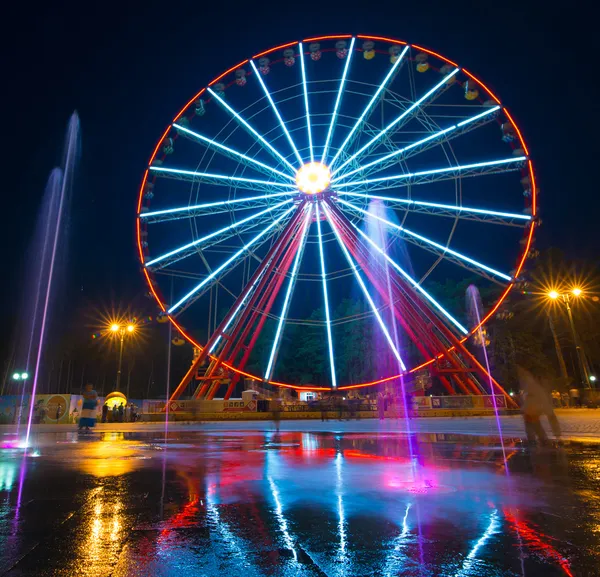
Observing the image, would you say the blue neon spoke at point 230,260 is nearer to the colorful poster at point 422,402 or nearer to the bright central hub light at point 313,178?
the bright central hub light at point 313,178

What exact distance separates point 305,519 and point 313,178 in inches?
844

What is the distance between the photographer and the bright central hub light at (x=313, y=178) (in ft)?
78.9

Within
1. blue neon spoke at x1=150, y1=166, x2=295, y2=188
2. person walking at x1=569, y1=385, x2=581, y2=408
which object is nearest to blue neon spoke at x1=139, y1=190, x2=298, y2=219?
blue neon spoke at x1=150, y1=166, x2=295, y2=188

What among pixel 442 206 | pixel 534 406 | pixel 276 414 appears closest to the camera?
pixel 534 406

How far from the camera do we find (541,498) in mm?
4805

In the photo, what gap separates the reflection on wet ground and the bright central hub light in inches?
715

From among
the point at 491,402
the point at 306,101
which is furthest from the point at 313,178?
the point at 491,402

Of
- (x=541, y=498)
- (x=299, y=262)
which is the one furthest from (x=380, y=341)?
(x=541, y=498)

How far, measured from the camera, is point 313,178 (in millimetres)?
24141

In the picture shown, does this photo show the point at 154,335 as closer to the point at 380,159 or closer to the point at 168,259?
the point at 168,259

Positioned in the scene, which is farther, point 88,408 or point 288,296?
point 288,296

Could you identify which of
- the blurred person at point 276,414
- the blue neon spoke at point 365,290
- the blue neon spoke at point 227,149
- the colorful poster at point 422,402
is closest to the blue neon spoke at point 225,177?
the blue neon spoke at point 227,149

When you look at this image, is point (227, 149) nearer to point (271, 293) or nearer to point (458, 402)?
point (271, 293)

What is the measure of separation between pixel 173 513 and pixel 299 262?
2227 centimetres
